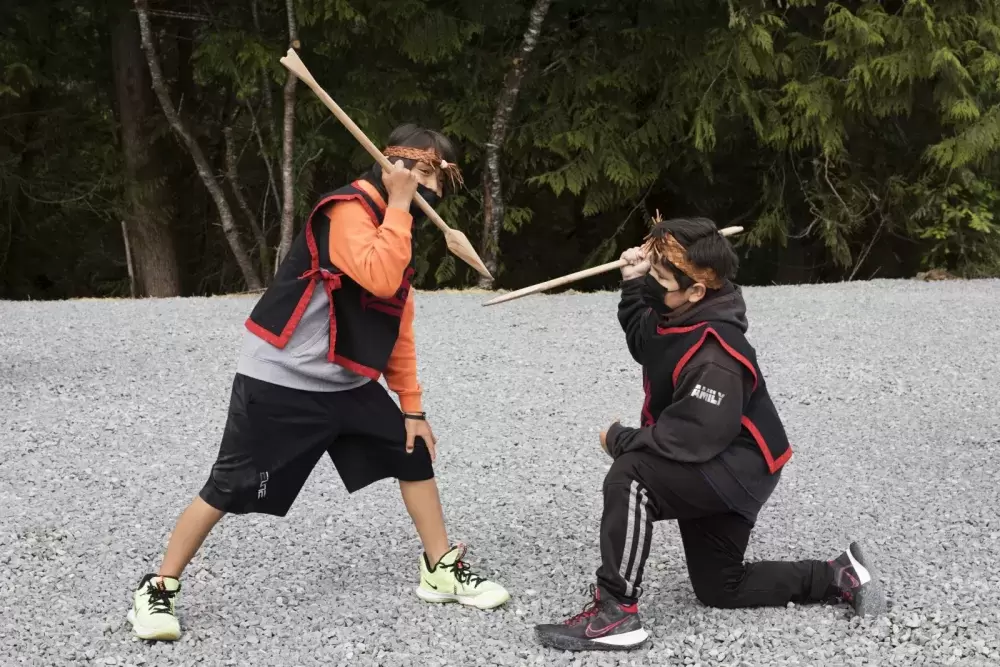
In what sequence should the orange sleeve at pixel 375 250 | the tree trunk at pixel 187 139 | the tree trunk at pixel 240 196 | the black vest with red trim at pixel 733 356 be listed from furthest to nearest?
1. the tree trunk at pixel 240 196
2. the tree trunk at pixel 187 139
3. the black vest with red trim at pixel 733 356
4. the orange sleeve at pixel 375 250

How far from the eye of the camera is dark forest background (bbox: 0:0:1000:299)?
9.59m

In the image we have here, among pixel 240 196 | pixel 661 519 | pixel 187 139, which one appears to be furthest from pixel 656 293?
pixel 240 196

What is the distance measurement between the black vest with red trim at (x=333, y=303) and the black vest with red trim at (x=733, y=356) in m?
0.71

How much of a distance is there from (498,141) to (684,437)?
7572mm

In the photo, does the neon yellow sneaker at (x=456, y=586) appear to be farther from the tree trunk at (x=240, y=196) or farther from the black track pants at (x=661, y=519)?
the tree trunk at (x=240, y=196)

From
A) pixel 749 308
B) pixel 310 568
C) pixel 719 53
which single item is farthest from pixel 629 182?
pixel 310 568

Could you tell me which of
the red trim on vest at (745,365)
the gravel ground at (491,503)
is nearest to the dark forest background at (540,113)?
the gravel ground at (491,503)

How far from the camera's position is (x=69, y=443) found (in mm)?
4777

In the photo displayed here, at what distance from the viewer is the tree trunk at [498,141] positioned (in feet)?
31.5

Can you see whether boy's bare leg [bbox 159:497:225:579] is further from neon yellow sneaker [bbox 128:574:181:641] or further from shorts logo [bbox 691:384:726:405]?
shorts logo [bbox 691:384:726:405]

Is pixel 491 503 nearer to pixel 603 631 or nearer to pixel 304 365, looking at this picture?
pixel 603 631

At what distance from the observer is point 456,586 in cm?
302

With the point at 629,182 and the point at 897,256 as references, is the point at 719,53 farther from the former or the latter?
the point at 897,256

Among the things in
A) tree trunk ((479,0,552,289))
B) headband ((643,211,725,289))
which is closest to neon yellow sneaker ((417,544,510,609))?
headband ((643,211,725,289))
